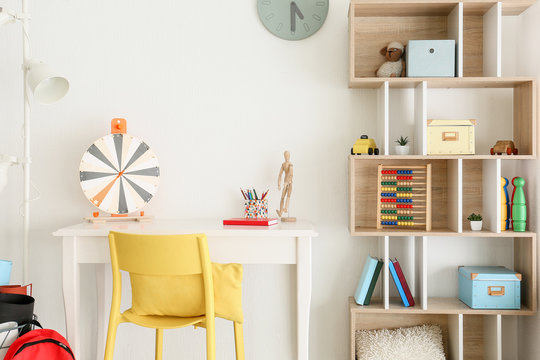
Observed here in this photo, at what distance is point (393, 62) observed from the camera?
2322 mm

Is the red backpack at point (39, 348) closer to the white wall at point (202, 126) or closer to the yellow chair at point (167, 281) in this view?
the yellow chair at point (167, 281)

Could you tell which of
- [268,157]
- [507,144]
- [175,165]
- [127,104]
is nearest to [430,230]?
[507,144]

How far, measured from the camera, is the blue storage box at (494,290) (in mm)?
2206

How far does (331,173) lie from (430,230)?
1.72 ft

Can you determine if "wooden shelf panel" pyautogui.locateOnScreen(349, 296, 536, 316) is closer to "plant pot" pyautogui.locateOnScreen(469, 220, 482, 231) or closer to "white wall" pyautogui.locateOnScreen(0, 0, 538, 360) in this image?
"white wall" pyautogui.locateOnScreen(0, 0, 538, 360)

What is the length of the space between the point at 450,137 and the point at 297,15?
909 mm

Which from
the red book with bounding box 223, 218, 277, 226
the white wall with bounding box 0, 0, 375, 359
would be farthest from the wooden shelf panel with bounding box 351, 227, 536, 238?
the red book with bounding box 223, 218, 277, 226

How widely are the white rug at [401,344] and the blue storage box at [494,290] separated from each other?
25 cm

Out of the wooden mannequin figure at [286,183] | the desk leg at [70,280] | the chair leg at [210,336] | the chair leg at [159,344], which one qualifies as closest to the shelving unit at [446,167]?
the wooden mannequin figure at [286,183]

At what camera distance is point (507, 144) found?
2238 millimetres

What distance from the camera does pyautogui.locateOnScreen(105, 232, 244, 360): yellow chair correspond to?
1780 millimetres

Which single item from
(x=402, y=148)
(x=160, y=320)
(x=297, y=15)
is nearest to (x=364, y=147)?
(x=402, y=148)

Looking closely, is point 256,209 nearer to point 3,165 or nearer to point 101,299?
point 101,299

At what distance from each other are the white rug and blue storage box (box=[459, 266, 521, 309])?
0.83 ft
